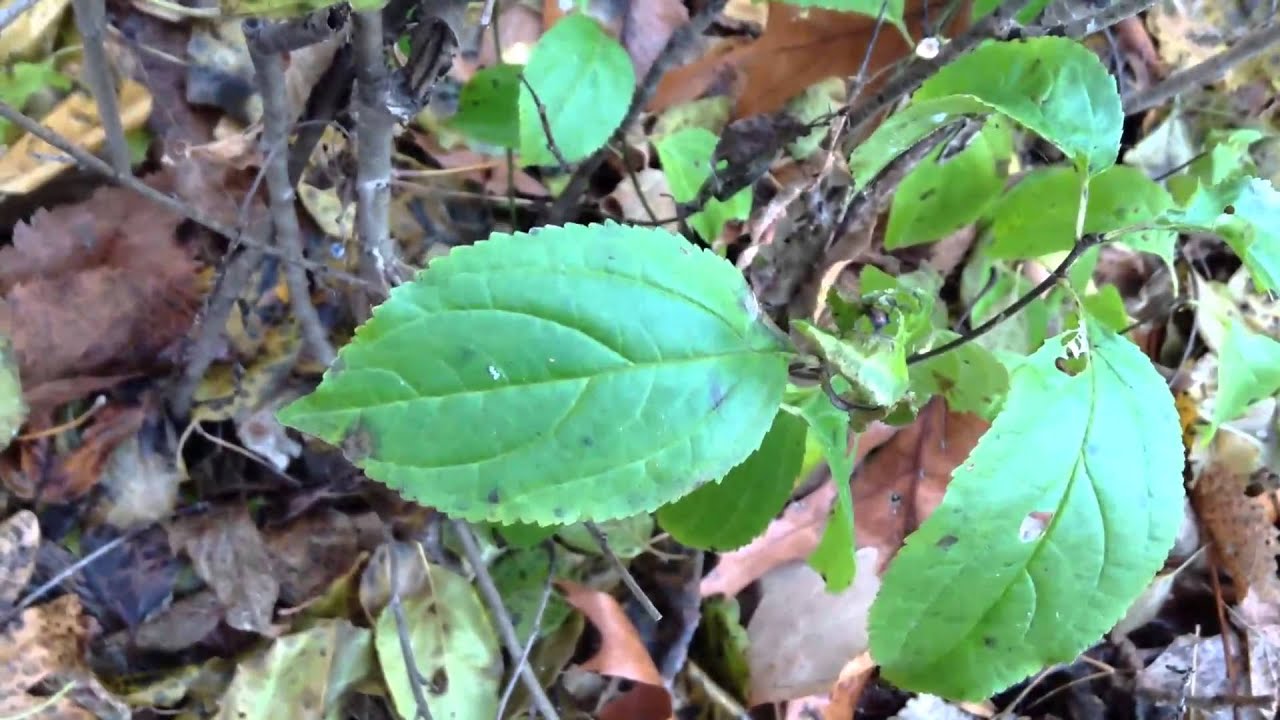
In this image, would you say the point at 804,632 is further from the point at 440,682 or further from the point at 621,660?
the point at 440,682

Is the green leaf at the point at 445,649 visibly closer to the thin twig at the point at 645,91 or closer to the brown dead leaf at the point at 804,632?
the brown dead leaf at the point at 804,632

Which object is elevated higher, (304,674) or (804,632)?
(304,674)

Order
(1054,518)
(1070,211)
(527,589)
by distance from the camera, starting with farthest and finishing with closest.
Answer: (527,589), (1070,211), (1054,518)

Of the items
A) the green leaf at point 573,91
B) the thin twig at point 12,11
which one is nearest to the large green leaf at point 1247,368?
the green leaf at point 573,91

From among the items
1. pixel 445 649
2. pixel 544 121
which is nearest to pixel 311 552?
pixel 445 649

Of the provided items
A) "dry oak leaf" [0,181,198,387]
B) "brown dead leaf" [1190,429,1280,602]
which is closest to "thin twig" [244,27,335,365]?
"dry oak leaf" [0,181,198,387]

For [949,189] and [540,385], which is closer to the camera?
[540,385]
